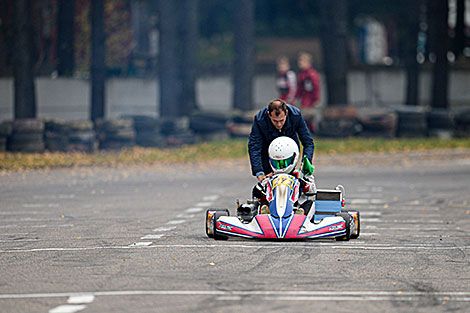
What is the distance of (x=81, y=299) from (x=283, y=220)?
3355mm

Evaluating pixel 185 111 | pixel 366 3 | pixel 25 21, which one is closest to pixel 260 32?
pixel 366 3

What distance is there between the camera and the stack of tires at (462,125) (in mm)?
29469

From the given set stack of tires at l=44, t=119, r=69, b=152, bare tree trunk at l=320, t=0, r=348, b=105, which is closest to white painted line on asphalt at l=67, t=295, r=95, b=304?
stack of tires at l=44, t=119, r=69, b=152

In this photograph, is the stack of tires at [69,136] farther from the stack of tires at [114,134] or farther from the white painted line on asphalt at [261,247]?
the white painted line on asphalt at [261,247]

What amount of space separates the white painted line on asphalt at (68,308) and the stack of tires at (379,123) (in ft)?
72.1

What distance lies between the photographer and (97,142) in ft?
86.3

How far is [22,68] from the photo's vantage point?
26328 millimetres

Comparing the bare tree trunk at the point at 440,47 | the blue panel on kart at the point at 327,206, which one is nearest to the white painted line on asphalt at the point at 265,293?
the blue panel on kart at the point at 327,206

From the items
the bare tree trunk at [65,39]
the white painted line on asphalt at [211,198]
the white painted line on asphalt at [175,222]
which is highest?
the bare tree trunk at [65,39]

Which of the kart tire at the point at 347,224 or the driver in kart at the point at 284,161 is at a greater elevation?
the driver in kart at the point at 284,161

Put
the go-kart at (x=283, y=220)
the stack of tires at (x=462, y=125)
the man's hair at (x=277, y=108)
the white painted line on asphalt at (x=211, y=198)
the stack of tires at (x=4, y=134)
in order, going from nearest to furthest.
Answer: the go-kart at (x=283, y=220), the man's hair at (x=277, y=108), the white painted line on asphalt at (x=211, y=198), the stack of tires at (x=4, y=134), the stack of tires at (x=462, y=125)

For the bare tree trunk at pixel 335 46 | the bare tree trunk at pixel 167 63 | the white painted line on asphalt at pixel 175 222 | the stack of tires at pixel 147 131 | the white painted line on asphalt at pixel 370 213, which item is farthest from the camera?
the bare tree trunk at pixel 167 63

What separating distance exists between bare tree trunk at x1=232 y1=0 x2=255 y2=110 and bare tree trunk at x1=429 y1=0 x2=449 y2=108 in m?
6.02

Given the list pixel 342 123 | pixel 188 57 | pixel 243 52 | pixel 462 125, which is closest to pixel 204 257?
pixel 342 123
